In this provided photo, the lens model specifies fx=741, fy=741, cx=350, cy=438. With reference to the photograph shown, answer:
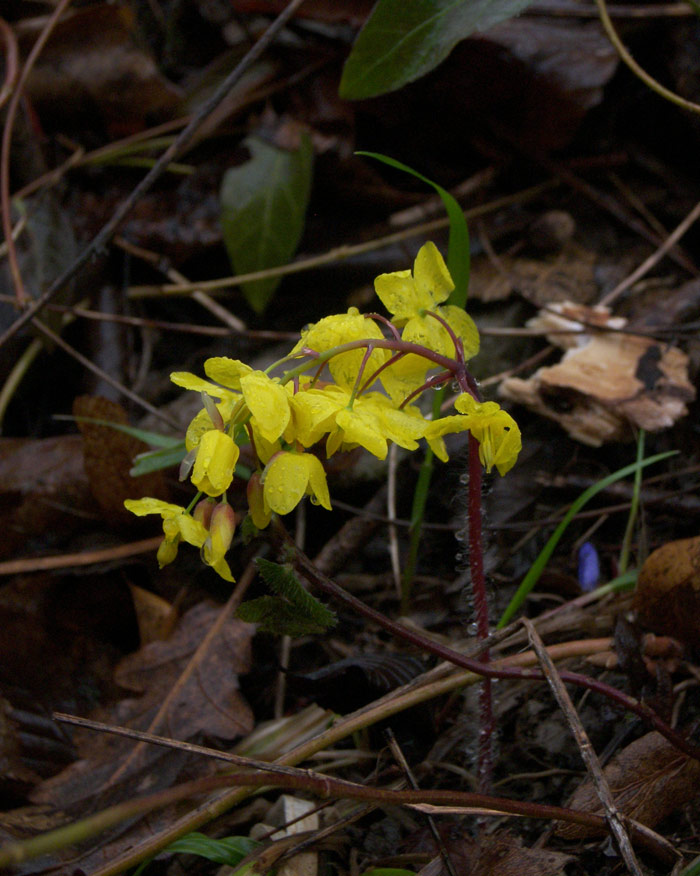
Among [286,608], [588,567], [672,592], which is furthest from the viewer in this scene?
[588,567]

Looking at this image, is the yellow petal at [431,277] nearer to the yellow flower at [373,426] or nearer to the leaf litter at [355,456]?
the yellow flower at [373,426]

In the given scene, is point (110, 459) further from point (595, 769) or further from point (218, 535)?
point (595, 769)

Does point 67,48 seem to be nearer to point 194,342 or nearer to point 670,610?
point 194,342

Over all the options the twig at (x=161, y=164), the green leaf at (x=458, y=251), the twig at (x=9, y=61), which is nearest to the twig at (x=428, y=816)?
the green leaf at (x=458, y=251)

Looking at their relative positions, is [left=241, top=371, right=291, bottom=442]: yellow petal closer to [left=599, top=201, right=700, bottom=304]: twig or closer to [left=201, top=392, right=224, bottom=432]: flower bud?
[left=201, top=392, right=224, bottom=432]: flower bud

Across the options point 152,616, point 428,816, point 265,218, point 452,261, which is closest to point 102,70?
point 265,218
